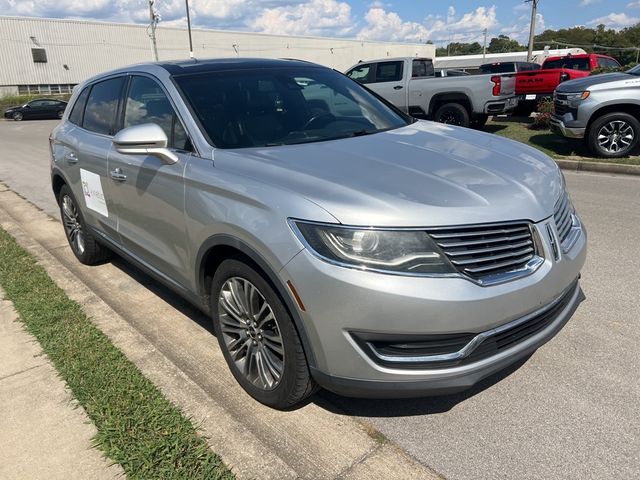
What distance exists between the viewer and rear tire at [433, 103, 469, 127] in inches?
482

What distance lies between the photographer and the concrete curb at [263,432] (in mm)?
2391

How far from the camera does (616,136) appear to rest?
360 inches

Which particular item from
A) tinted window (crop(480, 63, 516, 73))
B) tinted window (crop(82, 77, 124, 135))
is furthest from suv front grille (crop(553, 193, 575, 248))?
tinted window (crop(480, 63, 516, 73))

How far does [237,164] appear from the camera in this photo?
9.17ft

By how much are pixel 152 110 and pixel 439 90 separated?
10.00 meters

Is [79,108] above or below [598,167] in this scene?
above

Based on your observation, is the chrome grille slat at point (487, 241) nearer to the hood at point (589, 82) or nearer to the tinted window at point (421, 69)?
the hood at point (589, 82)

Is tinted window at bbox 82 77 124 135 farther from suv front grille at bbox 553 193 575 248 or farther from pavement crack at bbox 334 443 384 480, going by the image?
suv front grille at bbox 553 193 575 248

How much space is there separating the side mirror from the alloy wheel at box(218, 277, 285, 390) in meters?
0.89

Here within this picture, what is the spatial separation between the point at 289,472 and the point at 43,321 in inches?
97.2

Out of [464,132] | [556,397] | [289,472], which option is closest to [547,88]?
[464,132]

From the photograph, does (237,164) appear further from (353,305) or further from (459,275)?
(459,275)

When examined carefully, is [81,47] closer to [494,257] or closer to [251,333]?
[251,333]

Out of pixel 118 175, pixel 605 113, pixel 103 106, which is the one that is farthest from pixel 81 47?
pixel 118 175
